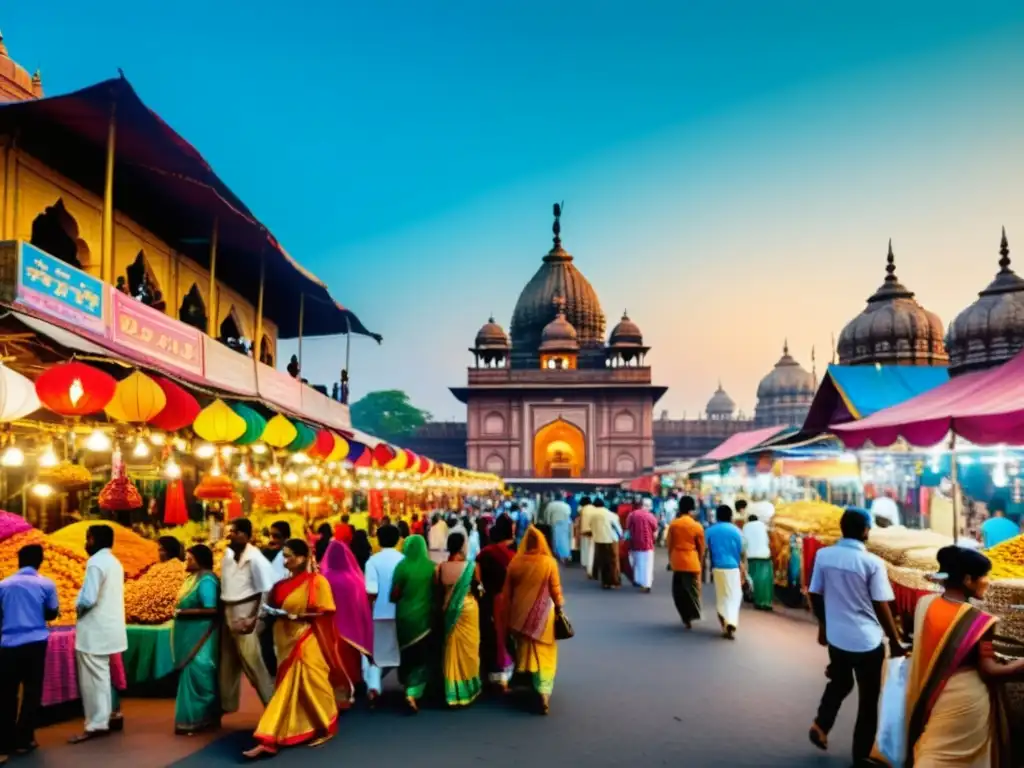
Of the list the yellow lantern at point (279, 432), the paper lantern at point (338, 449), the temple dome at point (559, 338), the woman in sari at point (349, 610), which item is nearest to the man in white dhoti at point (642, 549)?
the paper lantern at point (338, 449)

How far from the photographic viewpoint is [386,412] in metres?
75.8

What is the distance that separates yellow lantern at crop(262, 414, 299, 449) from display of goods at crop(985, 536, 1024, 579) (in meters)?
6.99

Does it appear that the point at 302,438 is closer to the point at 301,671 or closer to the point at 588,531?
the point at 301,671

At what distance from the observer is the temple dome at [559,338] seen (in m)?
50.4

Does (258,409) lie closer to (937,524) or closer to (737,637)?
(737,637)

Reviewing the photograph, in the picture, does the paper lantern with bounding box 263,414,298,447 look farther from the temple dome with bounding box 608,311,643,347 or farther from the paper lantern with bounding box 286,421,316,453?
the temple dome with bounding box 608,311,643,347

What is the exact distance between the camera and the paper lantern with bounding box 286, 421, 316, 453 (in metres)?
10.6

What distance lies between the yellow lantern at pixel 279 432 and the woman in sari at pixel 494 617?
136 inches

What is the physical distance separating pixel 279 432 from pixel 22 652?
15.1ft

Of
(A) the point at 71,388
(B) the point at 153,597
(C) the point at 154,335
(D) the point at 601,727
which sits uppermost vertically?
(C) the point at 154,335

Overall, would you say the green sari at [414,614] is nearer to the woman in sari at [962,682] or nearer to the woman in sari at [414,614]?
the woman in sari at [414,614]

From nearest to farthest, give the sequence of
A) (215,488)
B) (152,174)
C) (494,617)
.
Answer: (494,617) → (215,488) → (152,174)

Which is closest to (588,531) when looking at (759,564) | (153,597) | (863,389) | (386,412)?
(759,564)

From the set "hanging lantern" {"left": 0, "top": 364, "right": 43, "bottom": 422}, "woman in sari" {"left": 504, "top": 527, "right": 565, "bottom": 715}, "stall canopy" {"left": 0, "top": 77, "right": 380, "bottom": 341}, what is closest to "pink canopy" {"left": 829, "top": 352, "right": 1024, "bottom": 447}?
"woman in sari" {"left": 504, "top": 527, "right": 565, "bottom": 715}
